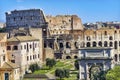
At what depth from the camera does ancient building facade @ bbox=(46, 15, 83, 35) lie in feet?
310

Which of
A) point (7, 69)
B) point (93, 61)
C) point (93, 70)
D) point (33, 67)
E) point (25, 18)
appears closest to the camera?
point (93, 61)

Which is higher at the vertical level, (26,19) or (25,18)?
(25,18)

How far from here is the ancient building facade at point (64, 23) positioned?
9438 cm

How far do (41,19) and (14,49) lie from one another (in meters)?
28.0

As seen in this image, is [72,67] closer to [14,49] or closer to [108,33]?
[14,49]

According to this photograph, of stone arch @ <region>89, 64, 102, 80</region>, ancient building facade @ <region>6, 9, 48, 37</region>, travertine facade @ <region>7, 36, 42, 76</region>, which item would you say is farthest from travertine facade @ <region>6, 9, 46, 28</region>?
stone arch @ <region>89, 64, 102, 80</region>

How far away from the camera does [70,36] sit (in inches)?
3319

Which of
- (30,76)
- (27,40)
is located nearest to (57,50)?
(27,40)

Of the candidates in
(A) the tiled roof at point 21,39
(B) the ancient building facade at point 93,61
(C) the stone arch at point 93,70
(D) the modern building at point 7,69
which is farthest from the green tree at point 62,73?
(A) the tiled roof at point 21,39

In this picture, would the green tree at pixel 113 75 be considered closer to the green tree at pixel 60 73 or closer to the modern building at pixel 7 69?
the green tree at pixel 60 73

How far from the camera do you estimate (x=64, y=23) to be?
95500 mm

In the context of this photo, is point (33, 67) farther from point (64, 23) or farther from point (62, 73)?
point (64, 23)

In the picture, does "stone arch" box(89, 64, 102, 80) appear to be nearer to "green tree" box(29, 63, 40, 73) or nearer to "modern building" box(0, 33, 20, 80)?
"modern building" box(0, 33, 20, 80)

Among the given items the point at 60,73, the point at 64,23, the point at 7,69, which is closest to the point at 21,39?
the point at 7,69
